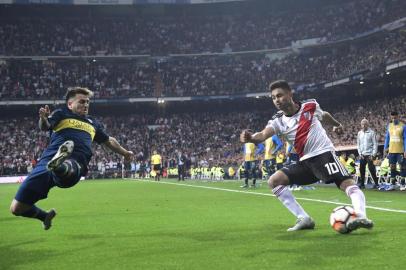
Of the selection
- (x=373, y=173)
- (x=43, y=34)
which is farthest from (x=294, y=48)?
(x=373, y=173)

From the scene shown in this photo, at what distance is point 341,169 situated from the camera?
631cm

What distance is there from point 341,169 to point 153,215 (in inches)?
162

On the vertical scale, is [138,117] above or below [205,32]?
below

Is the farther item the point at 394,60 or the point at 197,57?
the point at 197,57

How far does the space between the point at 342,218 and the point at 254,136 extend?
142cm

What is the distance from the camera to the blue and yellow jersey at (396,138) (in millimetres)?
15664

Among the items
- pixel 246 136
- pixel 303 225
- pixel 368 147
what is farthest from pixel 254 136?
pixel 368 147

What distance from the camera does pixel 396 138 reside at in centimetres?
1573

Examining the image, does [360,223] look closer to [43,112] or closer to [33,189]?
[33,189]

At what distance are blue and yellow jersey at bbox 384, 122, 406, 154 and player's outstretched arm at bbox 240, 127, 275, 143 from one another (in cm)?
1012

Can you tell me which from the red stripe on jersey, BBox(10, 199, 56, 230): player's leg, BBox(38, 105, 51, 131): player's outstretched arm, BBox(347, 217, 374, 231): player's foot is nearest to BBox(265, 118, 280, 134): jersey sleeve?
the red stripe on jersey

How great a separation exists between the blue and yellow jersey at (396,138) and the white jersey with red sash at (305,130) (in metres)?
9.85

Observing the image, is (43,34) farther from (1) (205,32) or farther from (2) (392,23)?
(2) (392,23)

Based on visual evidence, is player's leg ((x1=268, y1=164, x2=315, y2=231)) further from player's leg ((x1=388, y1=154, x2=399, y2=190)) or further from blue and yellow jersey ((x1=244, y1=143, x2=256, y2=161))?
blue and yellow jersey ((x1=244, y1=143, x2=256, y2=161))
